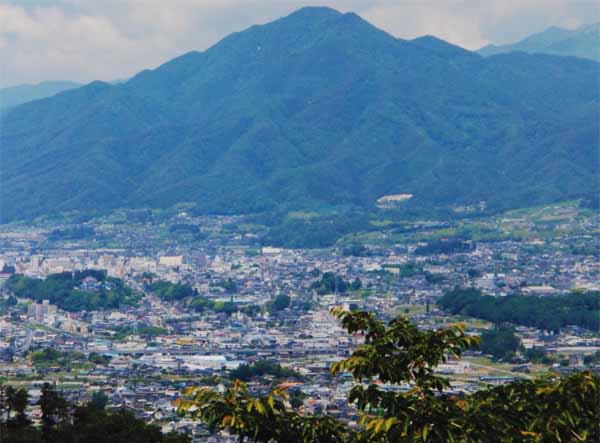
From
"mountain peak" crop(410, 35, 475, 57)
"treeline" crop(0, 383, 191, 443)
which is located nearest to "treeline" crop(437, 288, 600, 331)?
"treeline" crop(0, 383, 191, 443)

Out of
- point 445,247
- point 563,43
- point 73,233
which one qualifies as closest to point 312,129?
point 73,233

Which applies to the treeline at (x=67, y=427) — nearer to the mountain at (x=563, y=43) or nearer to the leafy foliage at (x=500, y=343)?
the leafy foliage at (x=500, y=343)

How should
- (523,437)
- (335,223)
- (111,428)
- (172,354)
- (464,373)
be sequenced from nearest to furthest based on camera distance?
(523,437) < (111,428) < (464,373) < (172,354) < (335,223)

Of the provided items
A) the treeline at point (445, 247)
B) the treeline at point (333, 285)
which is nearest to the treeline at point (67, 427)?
the treeline at point (333, 285)

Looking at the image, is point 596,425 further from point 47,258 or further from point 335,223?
point 335,223

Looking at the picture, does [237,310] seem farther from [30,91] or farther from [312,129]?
[30,91]

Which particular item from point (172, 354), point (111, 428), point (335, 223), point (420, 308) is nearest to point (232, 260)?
point (335, 223)

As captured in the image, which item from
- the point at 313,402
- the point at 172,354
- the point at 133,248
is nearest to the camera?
the point at 313,402
